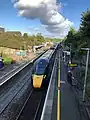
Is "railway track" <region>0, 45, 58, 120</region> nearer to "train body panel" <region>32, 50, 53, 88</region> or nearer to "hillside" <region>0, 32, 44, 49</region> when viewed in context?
"train body panel" <region>32, 50, 53, 88</region>

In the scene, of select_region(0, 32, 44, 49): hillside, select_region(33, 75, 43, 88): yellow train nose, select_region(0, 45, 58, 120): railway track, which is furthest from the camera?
select_region(0, 32, 44, 49): hillside

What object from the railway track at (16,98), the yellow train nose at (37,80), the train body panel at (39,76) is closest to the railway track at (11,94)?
the railway track at (16,98)

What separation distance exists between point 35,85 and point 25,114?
9061 millimetres

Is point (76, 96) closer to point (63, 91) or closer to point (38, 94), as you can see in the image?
point (63, 91)

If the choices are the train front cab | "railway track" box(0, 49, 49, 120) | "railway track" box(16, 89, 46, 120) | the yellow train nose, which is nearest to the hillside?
"railway track" box(0, 49, 49, 120)

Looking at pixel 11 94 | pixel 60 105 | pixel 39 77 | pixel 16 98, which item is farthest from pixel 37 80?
pixel 60 105

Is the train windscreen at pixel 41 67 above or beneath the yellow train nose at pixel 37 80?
above

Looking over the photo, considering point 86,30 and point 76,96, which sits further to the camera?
point 86,30

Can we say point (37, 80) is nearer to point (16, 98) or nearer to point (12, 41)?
point (16, 98)

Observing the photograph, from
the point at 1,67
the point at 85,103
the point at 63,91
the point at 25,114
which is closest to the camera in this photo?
the point at 25,114

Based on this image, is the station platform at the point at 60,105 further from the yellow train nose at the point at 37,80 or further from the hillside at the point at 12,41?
the hillside at the point at 12,41

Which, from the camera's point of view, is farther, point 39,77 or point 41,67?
point 41,67

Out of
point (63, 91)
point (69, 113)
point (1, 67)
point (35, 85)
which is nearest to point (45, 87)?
point (35, 85)

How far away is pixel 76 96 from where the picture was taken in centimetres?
2653
